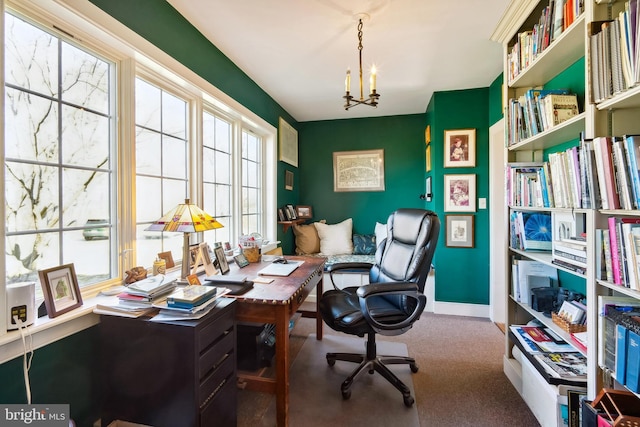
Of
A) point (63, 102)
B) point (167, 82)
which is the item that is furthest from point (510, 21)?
point (63, 102)

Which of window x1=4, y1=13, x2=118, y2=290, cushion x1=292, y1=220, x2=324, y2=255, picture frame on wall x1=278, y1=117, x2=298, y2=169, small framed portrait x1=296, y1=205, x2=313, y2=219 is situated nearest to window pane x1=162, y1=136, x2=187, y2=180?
window x1=4, y1=13, x2=118, y2=290

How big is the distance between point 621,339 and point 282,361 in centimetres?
141

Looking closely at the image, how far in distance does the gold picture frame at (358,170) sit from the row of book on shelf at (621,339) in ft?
10.0

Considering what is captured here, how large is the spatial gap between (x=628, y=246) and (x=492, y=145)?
2206 mm

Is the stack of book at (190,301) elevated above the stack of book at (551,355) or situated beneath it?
elevated above

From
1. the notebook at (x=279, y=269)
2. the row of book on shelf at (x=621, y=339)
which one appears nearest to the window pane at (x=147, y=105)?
the notebook at (x=279, y=269)

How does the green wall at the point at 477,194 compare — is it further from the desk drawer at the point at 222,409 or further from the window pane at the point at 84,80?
the window pane at the point at 84,80

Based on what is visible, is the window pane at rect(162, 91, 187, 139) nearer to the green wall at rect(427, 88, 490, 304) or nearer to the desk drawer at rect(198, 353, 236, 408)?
the desk drawer at rect(198, 353, 236, 408)

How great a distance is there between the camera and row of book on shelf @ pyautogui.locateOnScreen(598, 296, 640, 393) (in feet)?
3.19

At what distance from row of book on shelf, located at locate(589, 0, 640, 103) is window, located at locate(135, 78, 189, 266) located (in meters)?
2.28

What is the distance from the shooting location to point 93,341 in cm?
129

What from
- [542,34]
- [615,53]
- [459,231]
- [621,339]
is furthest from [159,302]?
[459,231]

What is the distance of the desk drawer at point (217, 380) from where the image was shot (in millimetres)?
1171

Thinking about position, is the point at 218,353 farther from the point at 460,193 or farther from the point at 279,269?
the point at 460,193
